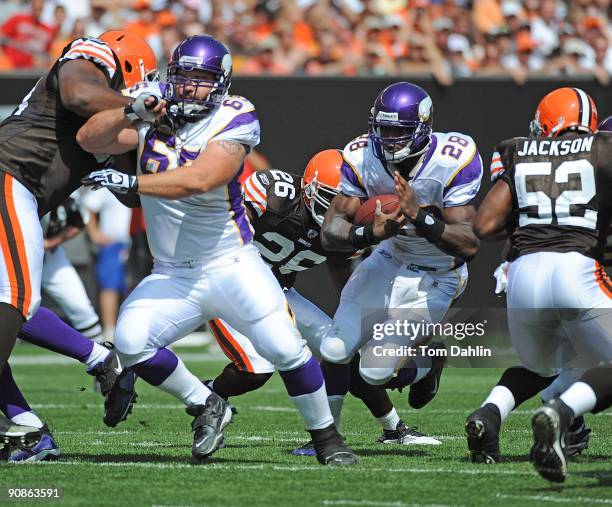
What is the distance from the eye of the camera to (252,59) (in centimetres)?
1273

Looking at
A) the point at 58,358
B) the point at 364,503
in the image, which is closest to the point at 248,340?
the point at 364,503

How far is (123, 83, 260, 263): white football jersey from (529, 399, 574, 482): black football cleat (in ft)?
5.32

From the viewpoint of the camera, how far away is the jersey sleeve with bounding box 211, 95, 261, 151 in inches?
205

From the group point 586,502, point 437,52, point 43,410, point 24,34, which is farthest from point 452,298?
point 24,34

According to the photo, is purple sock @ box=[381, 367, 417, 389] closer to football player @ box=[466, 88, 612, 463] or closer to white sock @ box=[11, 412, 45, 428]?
football player @ box=[466, 88, 612, 463]

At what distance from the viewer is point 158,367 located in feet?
17.5

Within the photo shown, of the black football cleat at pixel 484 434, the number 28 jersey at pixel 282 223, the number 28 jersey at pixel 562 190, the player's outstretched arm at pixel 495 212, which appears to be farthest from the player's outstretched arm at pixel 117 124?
the black football cleat at pixel 484 434

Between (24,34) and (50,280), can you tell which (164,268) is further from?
(24,34)

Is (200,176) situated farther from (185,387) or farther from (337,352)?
(337,352)

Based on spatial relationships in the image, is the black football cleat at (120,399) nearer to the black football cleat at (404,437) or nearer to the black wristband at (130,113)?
the black wristband at (130,113)

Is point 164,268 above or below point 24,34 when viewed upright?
below

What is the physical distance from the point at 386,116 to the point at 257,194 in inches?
38.1

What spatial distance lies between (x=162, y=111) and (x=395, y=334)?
171 cm

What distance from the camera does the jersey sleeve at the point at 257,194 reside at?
6.46 metres
